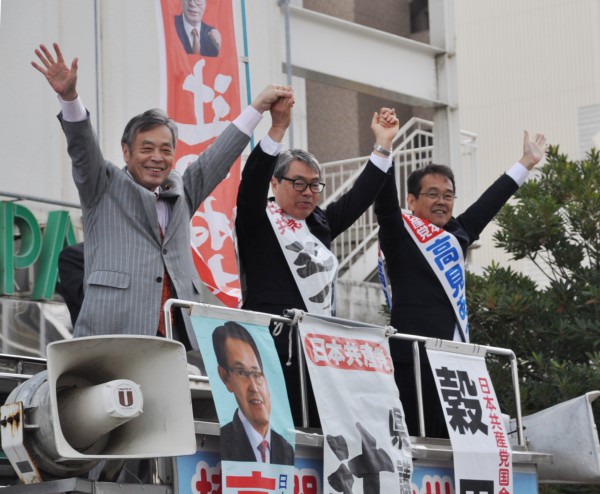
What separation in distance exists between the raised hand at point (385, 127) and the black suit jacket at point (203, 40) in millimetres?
4205

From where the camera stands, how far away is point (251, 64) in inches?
493

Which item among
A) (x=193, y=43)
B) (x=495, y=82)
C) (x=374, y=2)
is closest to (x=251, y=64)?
(x=193, y=43)

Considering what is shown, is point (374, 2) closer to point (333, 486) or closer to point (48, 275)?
point (48, 275)

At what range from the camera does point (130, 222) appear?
16.7 feet

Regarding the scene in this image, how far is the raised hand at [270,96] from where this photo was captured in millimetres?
5598

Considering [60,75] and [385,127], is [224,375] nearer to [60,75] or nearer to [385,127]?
[60,75]

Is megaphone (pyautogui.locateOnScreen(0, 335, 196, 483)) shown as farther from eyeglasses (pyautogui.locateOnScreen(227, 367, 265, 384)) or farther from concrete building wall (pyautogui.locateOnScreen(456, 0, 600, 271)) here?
concrete building wall (pyautogui.locateOnScreen(456, 0, 600, 271))

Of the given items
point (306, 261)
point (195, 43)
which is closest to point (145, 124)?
point (306, 261)

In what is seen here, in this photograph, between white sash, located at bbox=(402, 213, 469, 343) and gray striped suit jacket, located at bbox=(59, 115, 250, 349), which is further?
white sash, located at bbox=(402, 213, 469, 343)

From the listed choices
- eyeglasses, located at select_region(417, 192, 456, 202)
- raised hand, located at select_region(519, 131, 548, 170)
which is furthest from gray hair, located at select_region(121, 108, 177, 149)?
raised hand, located at select_region(519, 131, 548, 170)

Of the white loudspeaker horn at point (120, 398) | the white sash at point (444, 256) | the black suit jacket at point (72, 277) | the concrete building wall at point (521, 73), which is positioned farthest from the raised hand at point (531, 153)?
the concrete building wall at point (521, 73)

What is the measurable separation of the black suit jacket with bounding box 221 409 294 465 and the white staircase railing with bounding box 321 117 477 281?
8.56m

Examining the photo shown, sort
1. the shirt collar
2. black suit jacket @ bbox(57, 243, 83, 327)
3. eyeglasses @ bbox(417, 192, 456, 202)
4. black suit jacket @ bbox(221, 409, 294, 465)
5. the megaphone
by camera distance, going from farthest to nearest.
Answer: eyeglasses @ bbox(417, 192, 456, 202), black suit jacket @ bbox(57, 243, 83, 327), the shirt collar, black suit jacket @ bbox(221, 409, 294, 465), the megaphone

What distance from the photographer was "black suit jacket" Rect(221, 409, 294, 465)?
4680 millimetres
